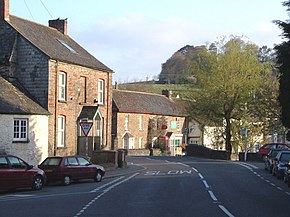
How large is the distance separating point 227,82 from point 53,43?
2223cm

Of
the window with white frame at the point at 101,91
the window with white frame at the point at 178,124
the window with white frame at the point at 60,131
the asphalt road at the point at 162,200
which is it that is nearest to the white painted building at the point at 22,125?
the window with white frame at the point at 60,131

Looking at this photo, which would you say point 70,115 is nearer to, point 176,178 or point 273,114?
point 176,178

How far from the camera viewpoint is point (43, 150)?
3678cm

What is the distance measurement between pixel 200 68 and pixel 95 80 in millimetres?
18905

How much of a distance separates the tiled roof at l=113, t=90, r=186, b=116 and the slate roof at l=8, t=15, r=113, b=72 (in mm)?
25162

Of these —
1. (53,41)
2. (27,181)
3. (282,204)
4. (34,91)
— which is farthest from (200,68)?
(282,204)

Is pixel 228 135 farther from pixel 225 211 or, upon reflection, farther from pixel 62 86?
pixel 225 211

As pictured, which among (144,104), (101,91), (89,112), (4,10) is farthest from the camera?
(144,104)

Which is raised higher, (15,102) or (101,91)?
(101,91)

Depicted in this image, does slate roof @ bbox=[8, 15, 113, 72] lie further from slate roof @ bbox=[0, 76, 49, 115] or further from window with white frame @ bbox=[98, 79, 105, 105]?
slate roof @ bbox=[0, 76, 49, 115]

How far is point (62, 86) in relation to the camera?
3984 centimetres

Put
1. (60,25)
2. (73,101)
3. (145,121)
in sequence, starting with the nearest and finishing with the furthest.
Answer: (73,101) < (60,25) < (145,121)

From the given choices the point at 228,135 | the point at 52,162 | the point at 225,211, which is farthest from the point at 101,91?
the point at 225,211

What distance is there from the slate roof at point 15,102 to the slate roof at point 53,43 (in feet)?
10.8
